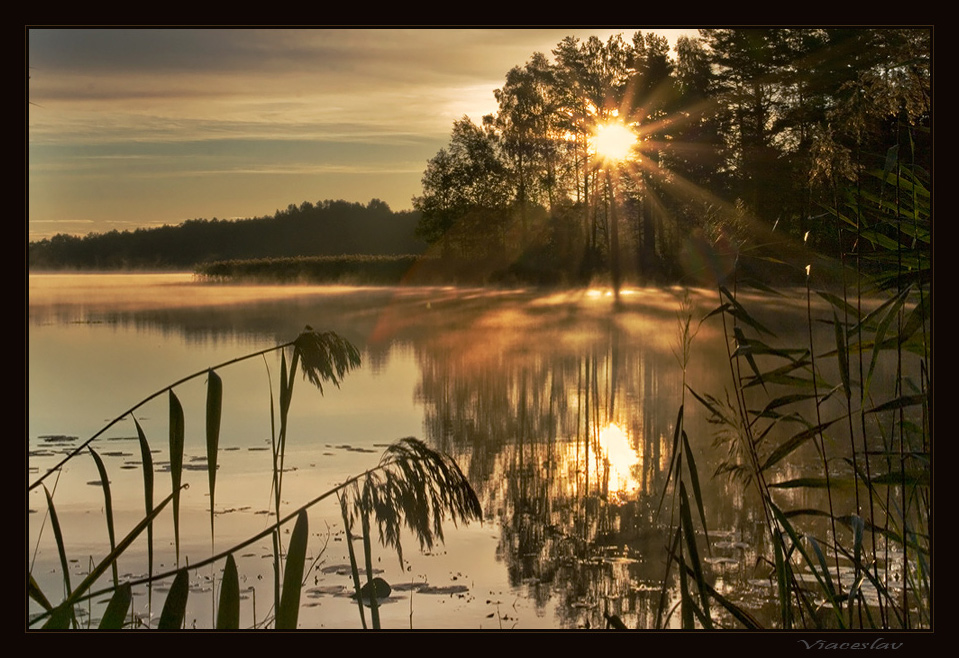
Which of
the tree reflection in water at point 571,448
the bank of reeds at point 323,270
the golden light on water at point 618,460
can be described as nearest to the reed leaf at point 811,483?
the tree reflection in water at point 571,448

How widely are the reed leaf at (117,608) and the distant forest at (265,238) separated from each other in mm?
5261

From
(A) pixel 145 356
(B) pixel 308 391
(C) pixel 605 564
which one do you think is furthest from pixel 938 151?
(A) pixel 145 356

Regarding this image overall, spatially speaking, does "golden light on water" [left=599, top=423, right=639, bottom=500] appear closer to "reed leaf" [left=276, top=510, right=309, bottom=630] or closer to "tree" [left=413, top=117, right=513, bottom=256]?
"tree" [left=413, top=117, right=513, bottom=256]

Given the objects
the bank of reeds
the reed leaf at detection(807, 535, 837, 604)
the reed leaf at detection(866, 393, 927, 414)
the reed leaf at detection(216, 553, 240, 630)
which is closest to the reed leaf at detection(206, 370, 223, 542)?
the reed leaf at detection(216, 553, 240, 630)

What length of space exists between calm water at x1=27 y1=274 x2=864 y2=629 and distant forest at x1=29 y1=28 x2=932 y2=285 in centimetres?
134

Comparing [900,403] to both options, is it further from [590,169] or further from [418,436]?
[590,169]

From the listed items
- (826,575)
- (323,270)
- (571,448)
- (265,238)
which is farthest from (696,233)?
(323,270)

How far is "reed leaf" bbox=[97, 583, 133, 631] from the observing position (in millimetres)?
1709

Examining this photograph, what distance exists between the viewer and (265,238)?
36.3 ft

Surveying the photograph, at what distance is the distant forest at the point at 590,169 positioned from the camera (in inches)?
301

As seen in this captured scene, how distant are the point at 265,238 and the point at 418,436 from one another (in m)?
4.38

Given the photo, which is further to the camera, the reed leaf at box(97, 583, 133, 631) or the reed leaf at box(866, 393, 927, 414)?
the reed leaf at box(866, 393, 927, 414)

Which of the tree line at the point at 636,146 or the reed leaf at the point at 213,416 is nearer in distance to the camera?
the reed leaf at the point at 213,416

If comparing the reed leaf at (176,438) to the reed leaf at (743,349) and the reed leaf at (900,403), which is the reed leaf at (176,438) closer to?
the reed leaf at (743,349)
